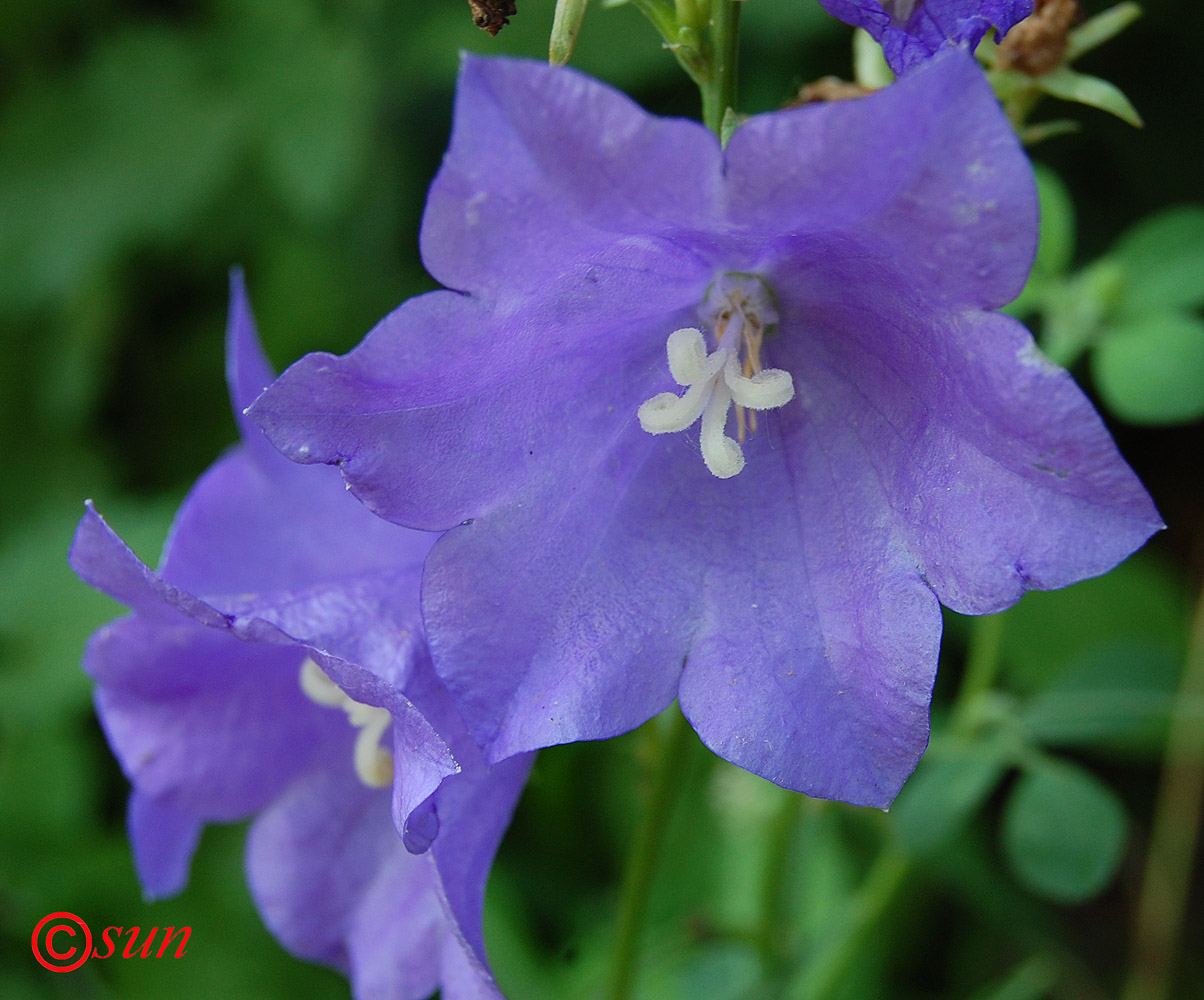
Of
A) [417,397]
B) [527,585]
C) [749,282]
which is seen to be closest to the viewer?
[417,397]

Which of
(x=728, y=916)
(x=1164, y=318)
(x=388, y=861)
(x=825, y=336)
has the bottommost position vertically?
(x=728, y=916)

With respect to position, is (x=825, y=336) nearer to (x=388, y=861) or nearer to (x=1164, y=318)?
(x=1164, y=318)

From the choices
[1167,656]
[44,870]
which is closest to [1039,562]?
[1167,656]

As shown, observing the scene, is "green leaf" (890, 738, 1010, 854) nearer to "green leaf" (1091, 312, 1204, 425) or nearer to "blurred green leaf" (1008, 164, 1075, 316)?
"green leaf" (1091, 312, 1204, 425)

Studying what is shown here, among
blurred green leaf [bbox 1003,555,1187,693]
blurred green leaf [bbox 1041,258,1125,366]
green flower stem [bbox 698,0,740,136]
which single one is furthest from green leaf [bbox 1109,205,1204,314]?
blurred green leaf [bbox 1003,555,1187,693]

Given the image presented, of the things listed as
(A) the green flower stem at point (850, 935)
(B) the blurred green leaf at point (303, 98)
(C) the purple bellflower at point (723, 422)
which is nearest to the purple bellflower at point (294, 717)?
(C) the purple bellflower at point (723, 422)

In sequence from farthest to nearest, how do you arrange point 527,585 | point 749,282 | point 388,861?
point 388,861 < point 749,282 < point 527,585

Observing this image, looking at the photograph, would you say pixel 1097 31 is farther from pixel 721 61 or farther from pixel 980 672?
pixel 980 672

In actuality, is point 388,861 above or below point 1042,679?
above
